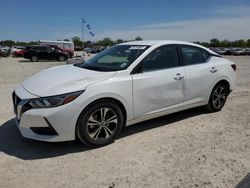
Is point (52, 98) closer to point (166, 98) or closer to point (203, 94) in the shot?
point (166, 98)

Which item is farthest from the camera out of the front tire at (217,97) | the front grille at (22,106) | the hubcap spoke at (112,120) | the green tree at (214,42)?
the green tree at (214,42)

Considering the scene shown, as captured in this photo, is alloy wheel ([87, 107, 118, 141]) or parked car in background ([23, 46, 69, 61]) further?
parked car in background ([23, 46, 69, 61])

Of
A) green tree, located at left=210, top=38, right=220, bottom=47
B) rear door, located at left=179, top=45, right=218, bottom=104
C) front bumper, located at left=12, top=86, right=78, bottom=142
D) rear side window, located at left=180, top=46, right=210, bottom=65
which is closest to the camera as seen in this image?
front bumper, located at left=12, top=86, right=78, bottom=142

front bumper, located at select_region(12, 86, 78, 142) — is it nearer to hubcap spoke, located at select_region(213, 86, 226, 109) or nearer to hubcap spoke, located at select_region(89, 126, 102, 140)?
hubcap spoke, located at select_region(89, 126, 102, 140)

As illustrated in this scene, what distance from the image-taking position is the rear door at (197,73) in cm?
538

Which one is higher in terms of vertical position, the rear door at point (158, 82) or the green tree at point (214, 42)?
the green tree at point (214, 42)

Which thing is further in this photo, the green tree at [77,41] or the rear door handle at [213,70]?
the green tree at [77,41]

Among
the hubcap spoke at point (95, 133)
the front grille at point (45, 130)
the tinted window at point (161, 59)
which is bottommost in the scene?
the hubcap spoke at point (95, 133)

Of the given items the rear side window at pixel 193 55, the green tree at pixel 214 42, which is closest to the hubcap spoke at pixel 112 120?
the rear side window at pixel 193 55

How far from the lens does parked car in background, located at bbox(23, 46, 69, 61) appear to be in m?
27.1

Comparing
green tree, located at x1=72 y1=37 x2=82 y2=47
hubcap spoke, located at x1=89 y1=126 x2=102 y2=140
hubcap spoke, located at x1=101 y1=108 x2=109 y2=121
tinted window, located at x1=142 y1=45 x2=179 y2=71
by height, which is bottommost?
hubcap spoke, located at x1=89 y1=126 x2=102 y2=140

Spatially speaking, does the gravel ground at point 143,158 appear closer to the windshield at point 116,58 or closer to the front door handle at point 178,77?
the front door handle at point 178,77

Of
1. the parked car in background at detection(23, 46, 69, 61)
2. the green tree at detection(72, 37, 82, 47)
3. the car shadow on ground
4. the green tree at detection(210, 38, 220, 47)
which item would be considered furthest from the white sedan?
the green tree at detection(210, 38, 220, 47)

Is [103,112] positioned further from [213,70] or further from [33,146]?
[213,70]
